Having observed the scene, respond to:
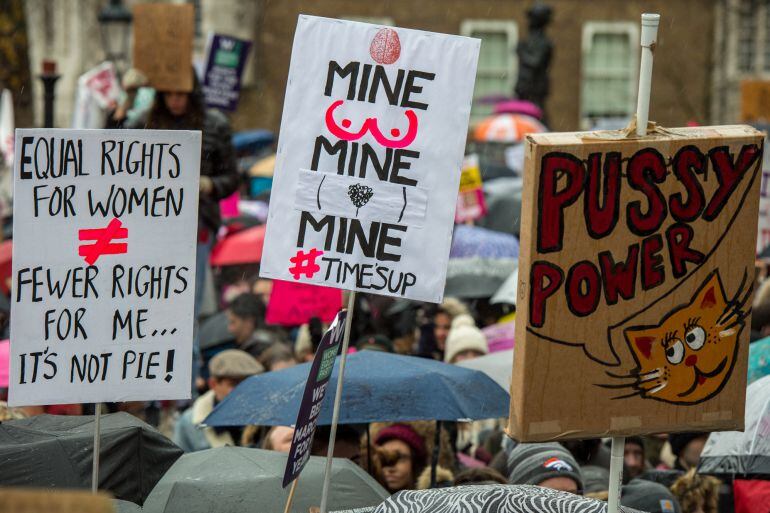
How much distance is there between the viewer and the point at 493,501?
4.48m

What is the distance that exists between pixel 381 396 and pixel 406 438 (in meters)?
0.50

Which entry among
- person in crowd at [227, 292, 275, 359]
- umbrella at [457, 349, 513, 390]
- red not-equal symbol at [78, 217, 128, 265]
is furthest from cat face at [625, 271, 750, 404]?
person in crowd at [227, 292, 275, 359]

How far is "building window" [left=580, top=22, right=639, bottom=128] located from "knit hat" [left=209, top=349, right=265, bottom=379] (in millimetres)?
23939

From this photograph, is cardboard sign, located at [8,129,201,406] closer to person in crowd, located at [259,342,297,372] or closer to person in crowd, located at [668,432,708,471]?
person in crowd, located at [668,432,708,471]

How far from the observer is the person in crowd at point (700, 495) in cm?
626

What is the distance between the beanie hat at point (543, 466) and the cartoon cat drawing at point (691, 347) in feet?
4.90

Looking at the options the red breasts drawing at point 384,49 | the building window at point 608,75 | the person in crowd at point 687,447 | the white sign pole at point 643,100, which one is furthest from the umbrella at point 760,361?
the building window at point 608,75

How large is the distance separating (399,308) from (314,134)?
18.1ft

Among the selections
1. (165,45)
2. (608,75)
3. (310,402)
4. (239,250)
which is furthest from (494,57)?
(310,402)

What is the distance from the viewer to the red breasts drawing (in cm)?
536

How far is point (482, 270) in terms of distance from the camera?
11.3m

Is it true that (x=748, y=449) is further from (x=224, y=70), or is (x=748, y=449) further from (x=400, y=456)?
(x=224, y=70)

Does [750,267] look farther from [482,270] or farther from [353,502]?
[482,270]

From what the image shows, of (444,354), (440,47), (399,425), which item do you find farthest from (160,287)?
(444,354)
